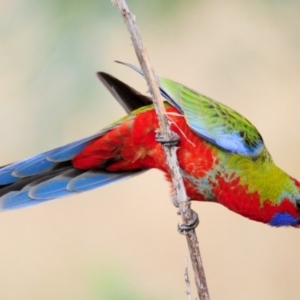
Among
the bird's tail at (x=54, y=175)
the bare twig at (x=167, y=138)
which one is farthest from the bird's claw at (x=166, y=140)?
the bird's tail at (x=54, y=175)

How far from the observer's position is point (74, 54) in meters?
2.12

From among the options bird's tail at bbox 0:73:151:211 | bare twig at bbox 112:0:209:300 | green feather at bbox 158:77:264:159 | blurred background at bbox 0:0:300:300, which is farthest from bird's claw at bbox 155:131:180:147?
blurred background at bbox 0:0:300:300

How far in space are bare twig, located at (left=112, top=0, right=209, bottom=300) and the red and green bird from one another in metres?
0.33

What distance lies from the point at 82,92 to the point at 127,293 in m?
0.75

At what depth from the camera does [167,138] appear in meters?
1.26

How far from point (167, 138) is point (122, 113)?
3.62 ft

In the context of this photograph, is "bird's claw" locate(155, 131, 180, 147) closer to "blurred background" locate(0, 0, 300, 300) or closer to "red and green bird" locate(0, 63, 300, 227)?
"red and green bird" locate(0, 63, 300, 227)

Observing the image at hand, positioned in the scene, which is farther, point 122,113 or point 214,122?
point 122,113

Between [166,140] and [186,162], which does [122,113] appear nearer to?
[186,162]

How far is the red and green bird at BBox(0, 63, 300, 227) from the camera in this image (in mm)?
1621

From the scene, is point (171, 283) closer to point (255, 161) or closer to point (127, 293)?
point (127, 293)

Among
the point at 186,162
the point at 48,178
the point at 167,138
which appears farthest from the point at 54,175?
the point at 167,138

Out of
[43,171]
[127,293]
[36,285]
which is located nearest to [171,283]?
[127,293]

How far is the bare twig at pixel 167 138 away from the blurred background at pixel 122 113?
962mm
